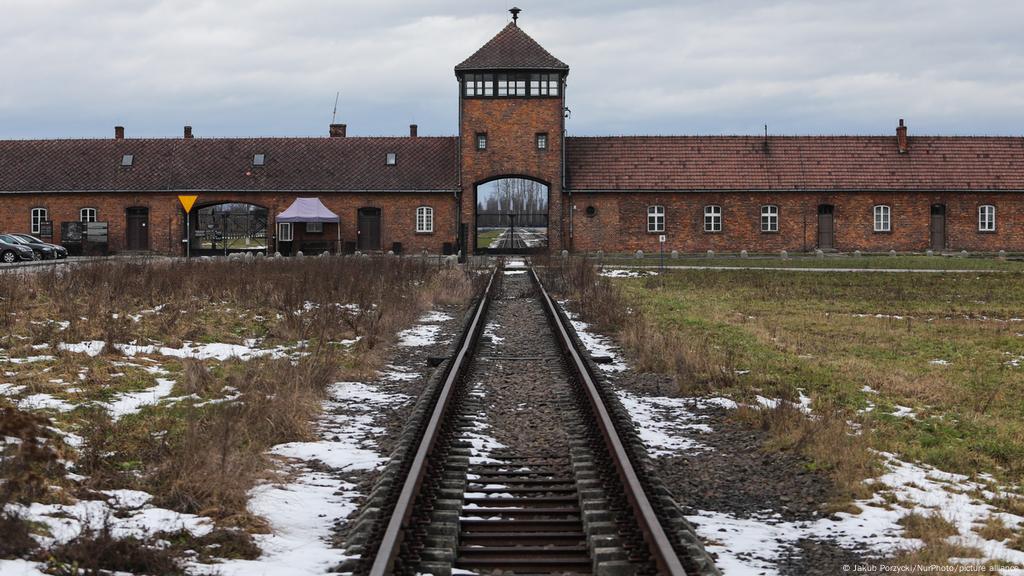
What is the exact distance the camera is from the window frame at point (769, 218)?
1853 inches

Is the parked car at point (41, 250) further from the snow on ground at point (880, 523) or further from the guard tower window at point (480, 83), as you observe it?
the snow on ground at point (880, 523)

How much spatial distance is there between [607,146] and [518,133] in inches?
197

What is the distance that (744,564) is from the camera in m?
5.33

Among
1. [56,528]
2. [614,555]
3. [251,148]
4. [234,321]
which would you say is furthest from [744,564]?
[251,148]

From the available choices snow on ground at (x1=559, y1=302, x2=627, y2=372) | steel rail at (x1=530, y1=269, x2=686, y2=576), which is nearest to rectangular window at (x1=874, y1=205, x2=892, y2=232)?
snow on ground at (x1=559, y1=302, x2=627, y2=372)

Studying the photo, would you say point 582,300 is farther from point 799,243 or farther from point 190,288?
point 799,243

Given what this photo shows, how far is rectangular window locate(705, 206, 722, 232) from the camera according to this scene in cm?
4712

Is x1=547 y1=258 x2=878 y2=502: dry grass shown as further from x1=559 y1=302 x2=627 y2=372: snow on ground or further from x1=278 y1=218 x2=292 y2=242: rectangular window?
x1=278 y1=218 x2=292 y2=242: rectangular window

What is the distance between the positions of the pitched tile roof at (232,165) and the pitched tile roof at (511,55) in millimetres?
4984

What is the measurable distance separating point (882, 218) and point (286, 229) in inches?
1060

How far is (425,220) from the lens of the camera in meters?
47.3

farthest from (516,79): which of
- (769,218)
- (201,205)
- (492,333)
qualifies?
(492,333)

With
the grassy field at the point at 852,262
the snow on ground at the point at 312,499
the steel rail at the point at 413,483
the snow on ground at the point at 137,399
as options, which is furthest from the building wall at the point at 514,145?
the snow on ground at the point at 312,499

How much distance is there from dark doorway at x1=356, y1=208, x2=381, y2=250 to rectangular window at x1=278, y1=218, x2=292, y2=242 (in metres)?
3.22
